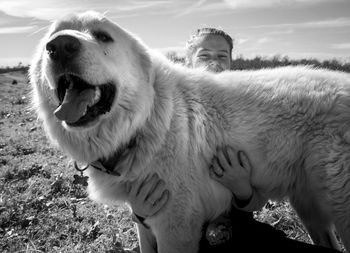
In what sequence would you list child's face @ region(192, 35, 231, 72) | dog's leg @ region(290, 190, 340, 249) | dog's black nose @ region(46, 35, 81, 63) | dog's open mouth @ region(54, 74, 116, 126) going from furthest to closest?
child's face @ region(192, 35, 231, 72) → dog's leg @ region(290, 190, 340, 249) → dog's open mouth @ region(54, 74, 116, 126) → dog's black nose @ region(46, 35, 81, 63)

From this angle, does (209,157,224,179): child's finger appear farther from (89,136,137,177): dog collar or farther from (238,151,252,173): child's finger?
(89,136,137,177): dog collar

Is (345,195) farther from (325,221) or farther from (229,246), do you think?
(229,246)

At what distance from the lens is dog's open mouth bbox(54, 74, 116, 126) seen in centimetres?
229

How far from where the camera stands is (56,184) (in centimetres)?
470

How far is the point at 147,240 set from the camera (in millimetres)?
2914

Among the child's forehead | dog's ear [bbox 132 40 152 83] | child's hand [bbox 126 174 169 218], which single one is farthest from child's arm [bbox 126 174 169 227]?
the child's forehead

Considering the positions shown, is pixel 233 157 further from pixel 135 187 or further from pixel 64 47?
pixel 64 47

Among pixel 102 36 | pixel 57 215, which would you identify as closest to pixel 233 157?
pixel 102 36

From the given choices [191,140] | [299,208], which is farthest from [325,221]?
[191,140]

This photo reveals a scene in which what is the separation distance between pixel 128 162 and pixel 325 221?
1.63 metres

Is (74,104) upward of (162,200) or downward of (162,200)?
upward

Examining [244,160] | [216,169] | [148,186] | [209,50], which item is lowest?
[148,186]

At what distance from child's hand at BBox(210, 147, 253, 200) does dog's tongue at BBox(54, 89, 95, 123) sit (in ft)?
3.27

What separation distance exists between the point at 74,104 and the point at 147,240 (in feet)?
4.36
